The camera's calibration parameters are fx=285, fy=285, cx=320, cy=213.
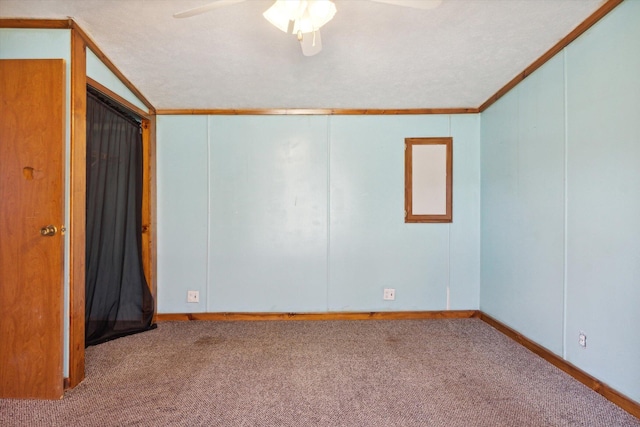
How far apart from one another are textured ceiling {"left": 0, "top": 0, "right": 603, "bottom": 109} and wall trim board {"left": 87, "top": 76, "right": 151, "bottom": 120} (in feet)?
0.53

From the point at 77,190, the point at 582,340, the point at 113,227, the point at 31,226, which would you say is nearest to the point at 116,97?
the point at 77,190

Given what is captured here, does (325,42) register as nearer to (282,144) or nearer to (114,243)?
(282,144)

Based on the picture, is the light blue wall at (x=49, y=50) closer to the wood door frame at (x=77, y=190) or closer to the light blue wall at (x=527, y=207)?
the wood door frame at (x=77, y=190)

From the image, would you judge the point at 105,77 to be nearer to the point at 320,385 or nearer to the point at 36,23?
the point at 36,23

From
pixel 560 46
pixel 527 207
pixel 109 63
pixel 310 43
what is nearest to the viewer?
pixel 310 43

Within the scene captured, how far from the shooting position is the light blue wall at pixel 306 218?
2.92 meters

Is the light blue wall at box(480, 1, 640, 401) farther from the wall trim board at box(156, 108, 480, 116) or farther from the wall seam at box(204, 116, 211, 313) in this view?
the wall seam at box(204, 116, 211, 313)

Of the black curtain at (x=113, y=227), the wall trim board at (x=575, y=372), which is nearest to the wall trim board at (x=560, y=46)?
the wall trim board at (x=575, y=372)

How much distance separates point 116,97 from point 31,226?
47.6 inches

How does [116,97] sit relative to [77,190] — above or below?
above

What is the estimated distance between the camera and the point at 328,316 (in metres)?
2.93

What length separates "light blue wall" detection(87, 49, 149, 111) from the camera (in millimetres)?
2039

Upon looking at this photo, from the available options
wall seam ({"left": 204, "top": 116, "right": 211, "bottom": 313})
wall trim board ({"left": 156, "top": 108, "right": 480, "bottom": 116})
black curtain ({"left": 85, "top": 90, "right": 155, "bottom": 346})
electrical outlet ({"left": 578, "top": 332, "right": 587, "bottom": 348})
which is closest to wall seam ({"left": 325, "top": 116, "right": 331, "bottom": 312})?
wall trim board ({"left": 156, "top": 108, "right": 480, "bottom": 116})

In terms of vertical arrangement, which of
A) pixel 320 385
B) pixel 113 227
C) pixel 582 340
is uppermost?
pixel 113 227
